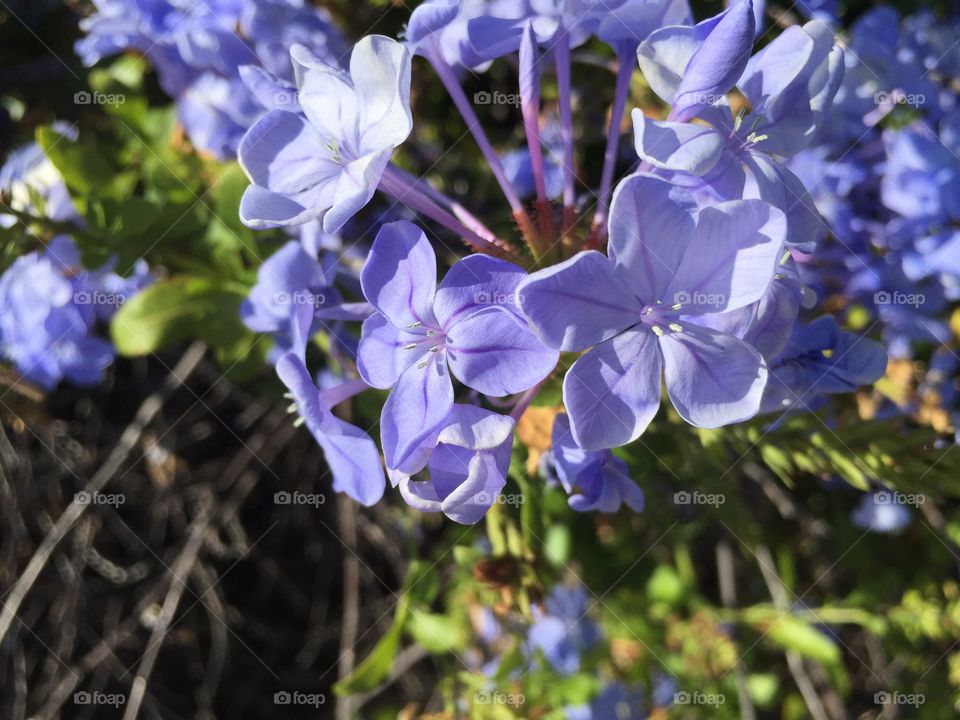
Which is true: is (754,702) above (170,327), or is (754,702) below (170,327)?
below

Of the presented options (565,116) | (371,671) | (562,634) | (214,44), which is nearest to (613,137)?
(565,116)

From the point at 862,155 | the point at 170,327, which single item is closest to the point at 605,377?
the point at 170,327

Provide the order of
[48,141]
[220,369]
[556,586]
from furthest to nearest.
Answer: [220,369] < [556,586] < [48,141]

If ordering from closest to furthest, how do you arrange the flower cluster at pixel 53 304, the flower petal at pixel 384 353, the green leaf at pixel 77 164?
the flower petal at pixel 384 353 → the green leaf at pixel 77 164 → the flower cluster at pixel 53 304

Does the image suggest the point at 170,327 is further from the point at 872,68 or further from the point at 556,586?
the point at 872,68

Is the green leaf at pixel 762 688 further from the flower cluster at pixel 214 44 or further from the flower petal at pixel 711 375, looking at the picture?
the flower cluster at pixel 214 44

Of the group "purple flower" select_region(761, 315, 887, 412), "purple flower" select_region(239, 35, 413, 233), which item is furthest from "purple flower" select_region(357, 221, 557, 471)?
"purple flower" select_region(761, 315, 887, 412)

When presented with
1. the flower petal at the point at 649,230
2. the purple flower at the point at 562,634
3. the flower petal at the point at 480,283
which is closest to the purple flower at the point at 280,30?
the flower petal at the point at 480,283
